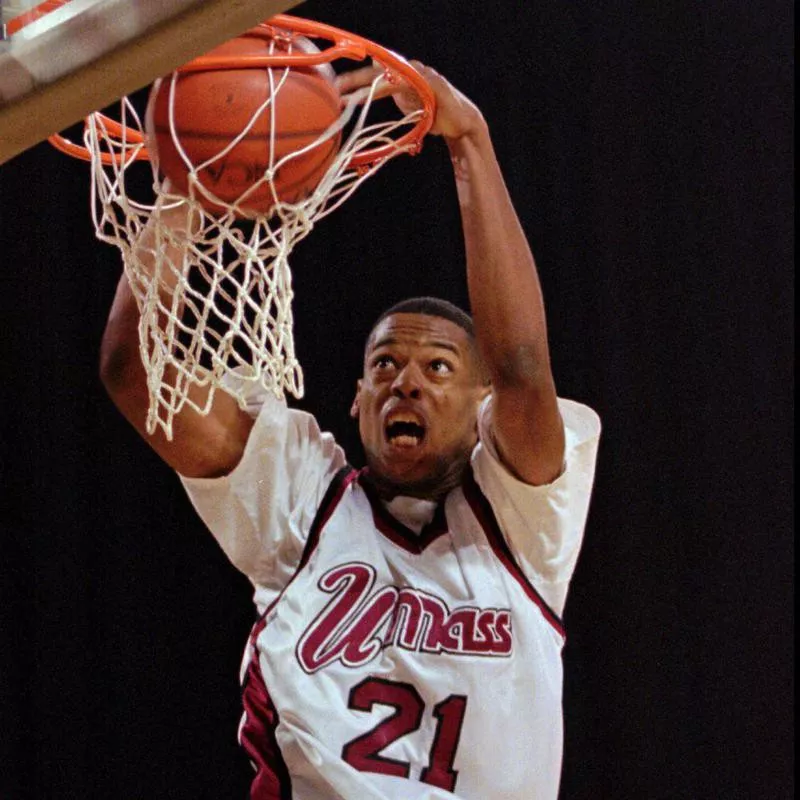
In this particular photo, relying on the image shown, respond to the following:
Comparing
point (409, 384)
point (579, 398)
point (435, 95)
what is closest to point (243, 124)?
point (435, 95)

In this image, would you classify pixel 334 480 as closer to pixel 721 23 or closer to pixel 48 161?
pixel 48 161

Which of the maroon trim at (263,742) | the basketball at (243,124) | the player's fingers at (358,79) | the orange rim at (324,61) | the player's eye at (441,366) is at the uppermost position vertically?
the player's fingers at (358,79)

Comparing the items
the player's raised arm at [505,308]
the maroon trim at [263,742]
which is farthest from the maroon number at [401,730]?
the player's raised arm at [505,308]

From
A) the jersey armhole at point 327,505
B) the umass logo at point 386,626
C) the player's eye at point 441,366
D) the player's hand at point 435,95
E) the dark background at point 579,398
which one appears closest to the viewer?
the player's hand at point 435,95

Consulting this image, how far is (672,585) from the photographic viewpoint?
118 inches

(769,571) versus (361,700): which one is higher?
(769,571)

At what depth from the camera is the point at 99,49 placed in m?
1.13

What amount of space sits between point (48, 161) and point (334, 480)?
1.18m

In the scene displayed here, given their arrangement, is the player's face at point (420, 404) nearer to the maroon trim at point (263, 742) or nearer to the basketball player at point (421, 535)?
the basketball player at point (421, 535)

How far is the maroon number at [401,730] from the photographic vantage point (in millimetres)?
1937

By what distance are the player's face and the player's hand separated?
1.29ft

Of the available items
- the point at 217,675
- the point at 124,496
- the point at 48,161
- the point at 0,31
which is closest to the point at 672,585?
the point at 217,675

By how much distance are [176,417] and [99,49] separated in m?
1.03

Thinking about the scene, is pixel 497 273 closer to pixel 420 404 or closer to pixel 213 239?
pixel 420 404
